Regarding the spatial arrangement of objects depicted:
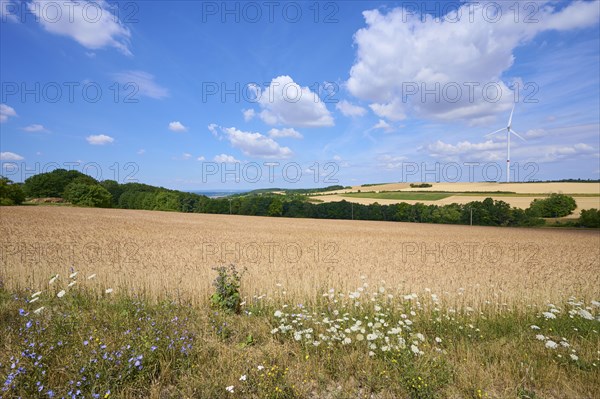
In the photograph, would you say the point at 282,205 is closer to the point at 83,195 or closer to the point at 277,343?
the point at 83,195

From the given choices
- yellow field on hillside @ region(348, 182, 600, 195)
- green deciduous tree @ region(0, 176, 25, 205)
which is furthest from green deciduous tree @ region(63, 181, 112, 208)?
yellow field on hillside @ region(348, 182, 600, 195)

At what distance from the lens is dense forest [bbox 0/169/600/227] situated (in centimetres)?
4762

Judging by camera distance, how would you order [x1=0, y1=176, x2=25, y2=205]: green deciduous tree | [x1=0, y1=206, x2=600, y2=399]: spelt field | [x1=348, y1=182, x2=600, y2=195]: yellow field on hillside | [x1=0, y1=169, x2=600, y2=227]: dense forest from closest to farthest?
[x1=0, y1=206, x2=600, y2=399]: spelt field < [x1=0, y1=169, x2=600, y2=227]: dense forest < [x1=0, y1=176, x2=25, y2=205]: green deciduous tree < [x1=348, y1=182, x2=600, y2=195]: yellow field on hillside

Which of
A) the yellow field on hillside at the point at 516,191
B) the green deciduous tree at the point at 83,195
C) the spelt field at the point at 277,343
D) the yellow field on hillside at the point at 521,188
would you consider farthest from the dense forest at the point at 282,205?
the spelt field at the point at 277,343

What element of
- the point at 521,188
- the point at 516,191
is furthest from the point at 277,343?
the point at 521,188

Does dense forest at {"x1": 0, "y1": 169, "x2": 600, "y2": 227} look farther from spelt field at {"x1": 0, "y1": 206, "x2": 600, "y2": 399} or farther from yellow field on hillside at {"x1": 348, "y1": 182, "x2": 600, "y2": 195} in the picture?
spelt field at {"x1": 0, "y1": 206, "x2": 600, "y2": 399}

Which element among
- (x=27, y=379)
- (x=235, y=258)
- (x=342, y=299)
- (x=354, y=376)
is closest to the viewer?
(x=27, y=379)

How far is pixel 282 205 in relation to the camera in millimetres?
68625

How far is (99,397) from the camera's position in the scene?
10.2 feet

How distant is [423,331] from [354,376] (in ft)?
7.60

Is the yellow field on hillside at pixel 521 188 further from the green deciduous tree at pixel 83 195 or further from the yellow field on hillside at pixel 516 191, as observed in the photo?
the green deciduous tree at pixel 83 195

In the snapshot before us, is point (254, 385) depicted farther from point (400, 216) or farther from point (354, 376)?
point (400, 216)

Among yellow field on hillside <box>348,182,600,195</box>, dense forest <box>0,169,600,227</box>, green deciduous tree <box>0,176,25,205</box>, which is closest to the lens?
dense forest <box>0,169,600,227</box>

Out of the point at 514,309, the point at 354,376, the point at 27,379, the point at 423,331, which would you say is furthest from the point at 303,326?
the point at 514,309
